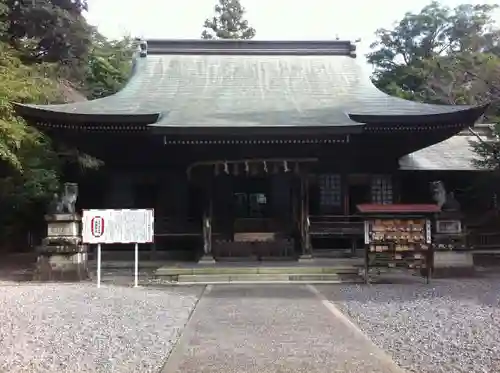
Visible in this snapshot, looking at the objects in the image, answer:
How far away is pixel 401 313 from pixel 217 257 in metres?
8.50

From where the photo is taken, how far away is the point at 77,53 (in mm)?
24125

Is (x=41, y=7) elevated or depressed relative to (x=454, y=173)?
elevated

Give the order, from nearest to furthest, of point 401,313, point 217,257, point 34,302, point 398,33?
point 401,313 → point 34,302 → point 217,257 → point 398,33

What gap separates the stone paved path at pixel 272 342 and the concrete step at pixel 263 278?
11.8ft

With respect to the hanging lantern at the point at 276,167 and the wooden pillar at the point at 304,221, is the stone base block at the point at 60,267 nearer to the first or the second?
the hanging lantern at the point at 276,167

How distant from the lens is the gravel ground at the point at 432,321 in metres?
5.26

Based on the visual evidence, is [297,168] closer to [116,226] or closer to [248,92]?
[248,92]

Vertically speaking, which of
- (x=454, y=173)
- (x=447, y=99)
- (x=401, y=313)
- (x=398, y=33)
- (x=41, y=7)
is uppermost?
(x=398, y=33)

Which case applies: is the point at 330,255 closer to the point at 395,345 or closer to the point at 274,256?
the point at 274,256

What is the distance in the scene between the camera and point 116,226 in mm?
11984

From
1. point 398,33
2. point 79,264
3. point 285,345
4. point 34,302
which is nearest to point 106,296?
point 34,302

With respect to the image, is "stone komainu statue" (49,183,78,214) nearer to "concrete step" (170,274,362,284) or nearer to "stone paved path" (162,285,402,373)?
"concrete step" (170,274,362,284)

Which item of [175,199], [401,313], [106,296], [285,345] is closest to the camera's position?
[285,345]

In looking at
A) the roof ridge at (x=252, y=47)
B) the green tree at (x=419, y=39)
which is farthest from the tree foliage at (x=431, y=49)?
the roof ridge at (x=252, y=47)
